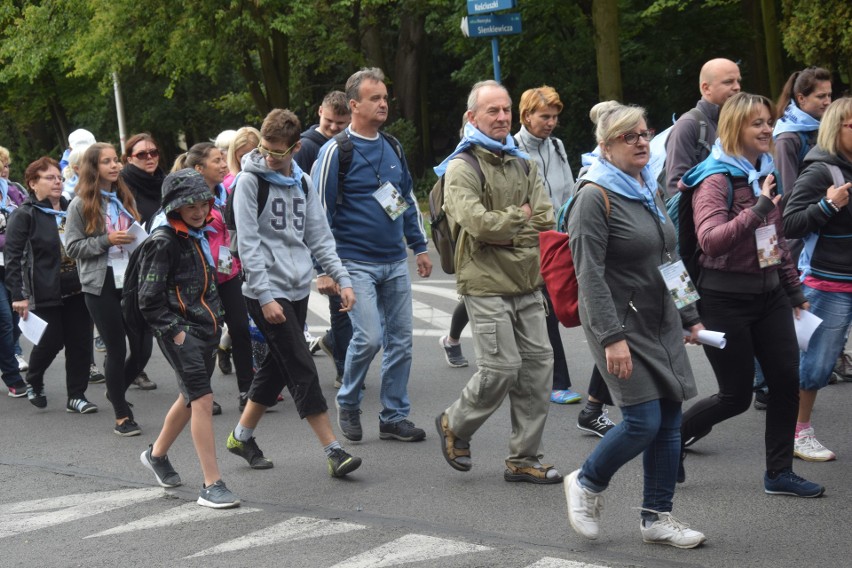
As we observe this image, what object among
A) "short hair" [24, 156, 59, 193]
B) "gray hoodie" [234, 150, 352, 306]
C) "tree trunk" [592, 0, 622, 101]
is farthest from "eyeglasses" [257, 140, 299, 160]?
"tree trunk" [592, 0, 622, 101]

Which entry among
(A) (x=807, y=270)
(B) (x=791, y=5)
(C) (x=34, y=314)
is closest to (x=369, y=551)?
(A) (x=807, y=270)

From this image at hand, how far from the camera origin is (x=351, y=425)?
23.9 feet

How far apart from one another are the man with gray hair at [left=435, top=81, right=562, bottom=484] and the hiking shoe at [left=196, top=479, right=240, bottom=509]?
1112 millimetres

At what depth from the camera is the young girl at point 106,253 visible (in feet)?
26.3

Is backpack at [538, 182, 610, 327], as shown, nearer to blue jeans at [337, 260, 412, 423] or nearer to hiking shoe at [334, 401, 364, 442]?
blue jeans at [337, 260, 412, 423]

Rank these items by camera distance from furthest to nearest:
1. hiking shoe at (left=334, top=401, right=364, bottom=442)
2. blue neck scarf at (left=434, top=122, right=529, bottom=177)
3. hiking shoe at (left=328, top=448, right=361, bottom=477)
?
hiking shoe at (left=334, top=401, right=364, bottom=442)
hiking shoe at (left=328, top=448, right=361, bottom=477)
blue neck scarf at (left=434, top=122, right=529, bottom=177)

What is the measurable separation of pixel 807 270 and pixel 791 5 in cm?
1596

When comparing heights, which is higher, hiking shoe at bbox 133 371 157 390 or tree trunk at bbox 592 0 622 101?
tree trunk at bbox 592 0 622 101

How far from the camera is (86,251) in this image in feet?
26.5

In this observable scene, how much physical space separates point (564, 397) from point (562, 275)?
9.67 feet

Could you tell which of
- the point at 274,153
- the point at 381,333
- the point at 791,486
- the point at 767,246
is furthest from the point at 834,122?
the point at 274,153

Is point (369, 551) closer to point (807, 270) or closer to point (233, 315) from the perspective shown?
point (807, 270)

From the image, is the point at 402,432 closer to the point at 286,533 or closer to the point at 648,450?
the point at 286,533

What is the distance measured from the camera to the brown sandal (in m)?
6.34
